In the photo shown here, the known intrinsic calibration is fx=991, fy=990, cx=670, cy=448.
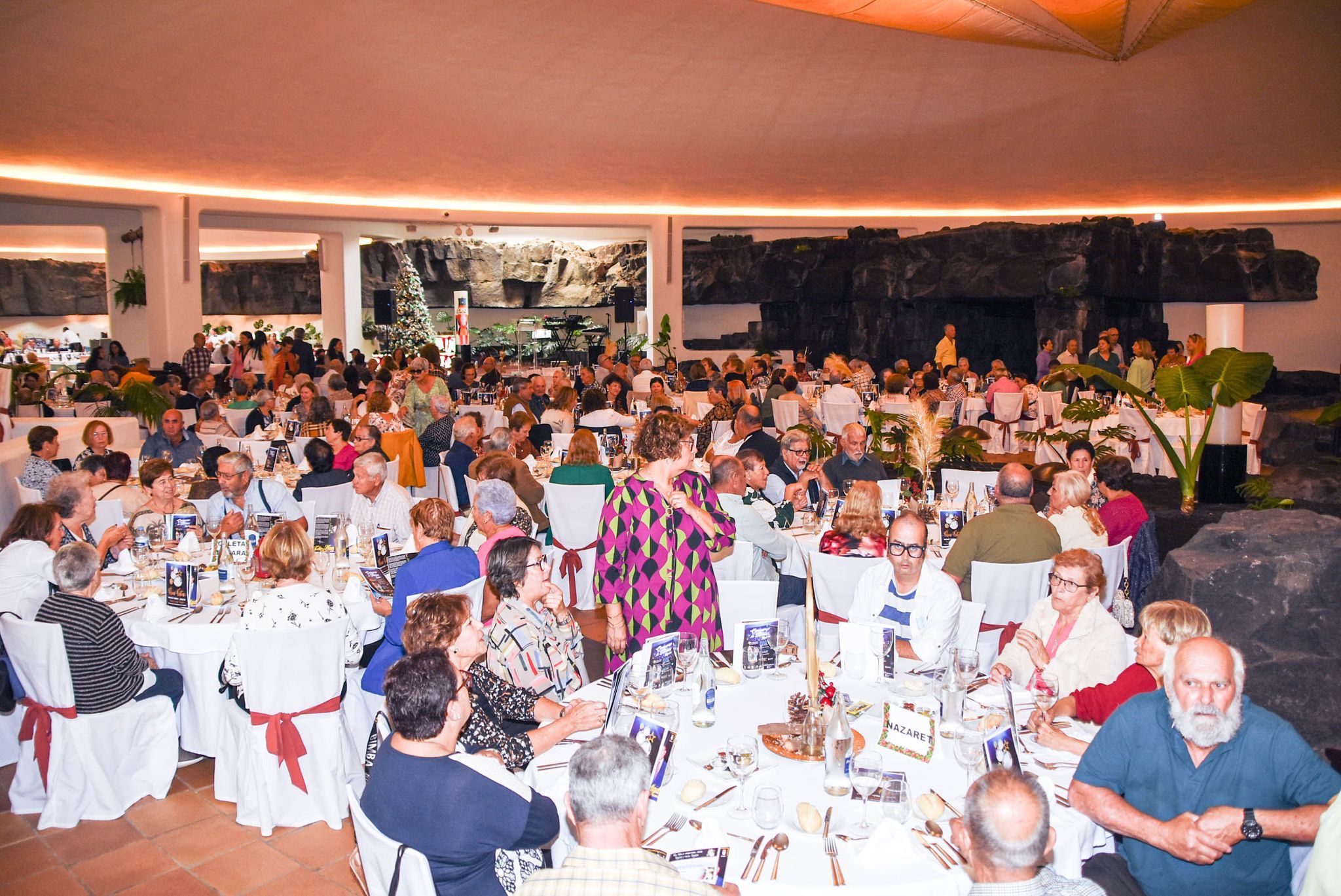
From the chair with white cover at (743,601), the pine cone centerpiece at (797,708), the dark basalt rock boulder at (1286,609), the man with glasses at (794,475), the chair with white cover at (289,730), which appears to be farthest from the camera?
the man with glasses at (794,475)

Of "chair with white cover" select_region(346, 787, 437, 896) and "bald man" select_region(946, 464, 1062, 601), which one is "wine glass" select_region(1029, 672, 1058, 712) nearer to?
"bald man" select_region(946, 464, 1062, 601)

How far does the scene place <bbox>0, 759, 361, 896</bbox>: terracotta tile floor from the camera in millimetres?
3492

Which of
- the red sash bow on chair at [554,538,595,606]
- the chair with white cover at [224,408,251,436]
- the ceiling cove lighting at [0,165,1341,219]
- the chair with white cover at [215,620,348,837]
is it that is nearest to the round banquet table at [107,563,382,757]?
the chair with white cover at [215,620,348,837]

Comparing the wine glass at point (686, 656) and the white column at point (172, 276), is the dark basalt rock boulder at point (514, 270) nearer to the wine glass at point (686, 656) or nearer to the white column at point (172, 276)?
the white column at point (172, 276)

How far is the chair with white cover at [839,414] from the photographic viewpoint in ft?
37.0

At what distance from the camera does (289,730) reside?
12.2ft

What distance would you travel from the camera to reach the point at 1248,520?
471cm

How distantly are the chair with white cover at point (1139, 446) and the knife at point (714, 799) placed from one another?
8652 mm

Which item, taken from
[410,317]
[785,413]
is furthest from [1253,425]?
[410,317]

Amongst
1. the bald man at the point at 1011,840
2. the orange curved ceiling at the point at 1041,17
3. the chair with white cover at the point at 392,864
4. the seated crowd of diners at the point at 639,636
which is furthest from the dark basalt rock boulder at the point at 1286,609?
the orange curved ceiling at the point at 1041,17

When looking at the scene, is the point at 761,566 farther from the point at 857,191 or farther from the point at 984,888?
the point at 857,191

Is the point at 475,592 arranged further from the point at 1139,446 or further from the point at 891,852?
the point at 1139,446

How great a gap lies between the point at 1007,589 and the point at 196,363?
515 inches

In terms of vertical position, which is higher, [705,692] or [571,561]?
[705,692]
